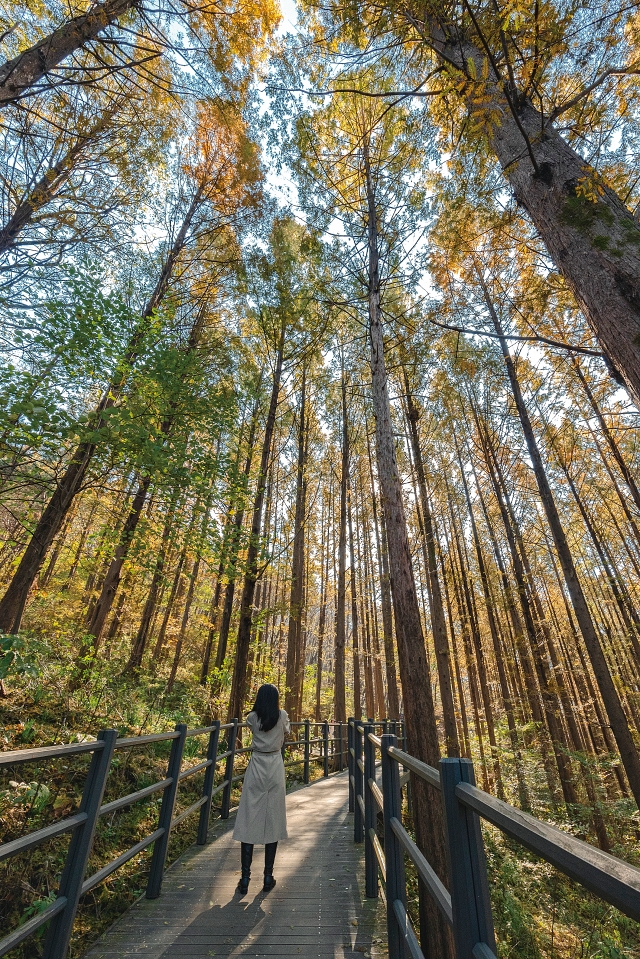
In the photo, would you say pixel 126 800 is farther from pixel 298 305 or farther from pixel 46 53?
pixel 298 305

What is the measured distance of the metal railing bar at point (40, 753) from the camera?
154 centimetres

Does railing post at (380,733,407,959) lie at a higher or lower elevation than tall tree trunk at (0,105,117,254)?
lower

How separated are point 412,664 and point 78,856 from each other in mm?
3490

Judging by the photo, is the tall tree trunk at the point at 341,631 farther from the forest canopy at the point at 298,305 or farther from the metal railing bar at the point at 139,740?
the metal railing bar at the point at 139,740

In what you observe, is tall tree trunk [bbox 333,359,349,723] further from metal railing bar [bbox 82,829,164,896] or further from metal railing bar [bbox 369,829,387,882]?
metal railing bar [bbox 82,829,164,896]

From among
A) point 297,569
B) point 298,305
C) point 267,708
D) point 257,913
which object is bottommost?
point 257,913

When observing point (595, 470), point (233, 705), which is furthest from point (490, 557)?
point (233, 705)

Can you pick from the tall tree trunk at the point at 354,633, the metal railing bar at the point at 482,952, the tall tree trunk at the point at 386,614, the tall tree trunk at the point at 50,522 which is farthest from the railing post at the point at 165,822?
the tall tree trunk at the point at 354,633

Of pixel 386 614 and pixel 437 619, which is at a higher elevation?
pixel 386 614

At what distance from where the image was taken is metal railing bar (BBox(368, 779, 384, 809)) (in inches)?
108

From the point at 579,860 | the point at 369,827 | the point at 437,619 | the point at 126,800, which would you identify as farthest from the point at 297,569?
the point at 579,860

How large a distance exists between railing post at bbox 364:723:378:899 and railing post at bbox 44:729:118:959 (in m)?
2.10

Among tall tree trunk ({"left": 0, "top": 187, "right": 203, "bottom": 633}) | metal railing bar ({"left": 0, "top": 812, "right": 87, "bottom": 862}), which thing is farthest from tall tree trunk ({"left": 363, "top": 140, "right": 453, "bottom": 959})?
tall tree trunk ({"left": 0, "top": 187, "right": 203, "bottom": 633})

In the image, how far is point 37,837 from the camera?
175cm
